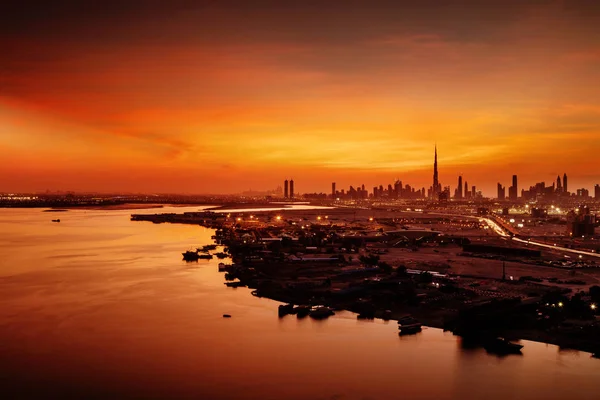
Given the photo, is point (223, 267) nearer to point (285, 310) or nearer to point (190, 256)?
point (190, 256)

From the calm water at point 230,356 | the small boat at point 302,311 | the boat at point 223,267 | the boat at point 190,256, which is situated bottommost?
the calm water at point 230,356

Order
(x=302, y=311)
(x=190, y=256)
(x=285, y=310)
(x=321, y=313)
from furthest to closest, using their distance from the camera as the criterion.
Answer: (x=190, y=256) → (x=285, y=310) → (x=302, y=311) → (x=321, y=313)

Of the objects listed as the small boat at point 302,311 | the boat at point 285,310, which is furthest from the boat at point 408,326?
A: the boat at point 285,310

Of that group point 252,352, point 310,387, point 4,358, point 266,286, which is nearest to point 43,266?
point 266,286

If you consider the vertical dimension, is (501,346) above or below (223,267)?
below

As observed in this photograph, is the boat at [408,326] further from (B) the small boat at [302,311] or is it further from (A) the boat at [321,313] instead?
(B) the small boat at [302,311]

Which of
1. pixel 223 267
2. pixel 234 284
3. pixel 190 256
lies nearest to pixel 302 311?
pixel 234 284

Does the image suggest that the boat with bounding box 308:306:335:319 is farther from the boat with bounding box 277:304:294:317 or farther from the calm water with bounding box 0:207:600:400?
the boat with bounding box 277:304:294:317
